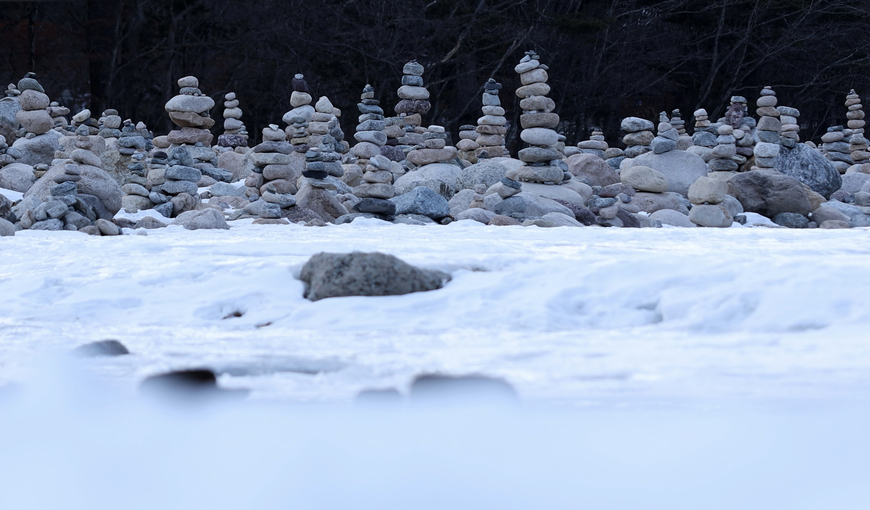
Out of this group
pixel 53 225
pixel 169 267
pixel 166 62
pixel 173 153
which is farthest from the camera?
pixel 166 62

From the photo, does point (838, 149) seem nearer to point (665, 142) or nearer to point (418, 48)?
point (665, 142)

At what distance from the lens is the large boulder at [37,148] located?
11391 millimetres

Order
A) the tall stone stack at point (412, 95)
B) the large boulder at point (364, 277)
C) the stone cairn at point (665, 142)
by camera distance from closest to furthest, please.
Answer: the large boulder at point (364, 277)
the stone cairn at point (665, 142)
the tall stone stack at point (412, 95)

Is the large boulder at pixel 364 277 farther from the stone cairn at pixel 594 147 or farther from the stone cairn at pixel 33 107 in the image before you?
the stone cairn at pixel 594 147

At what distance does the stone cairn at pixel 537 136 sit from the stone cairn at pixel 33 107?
20.4 feet

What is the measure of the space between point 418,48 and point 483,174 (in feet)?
28.5

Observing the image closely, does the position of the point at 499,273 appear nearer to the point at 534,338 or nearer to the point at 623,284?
the point at 623,284

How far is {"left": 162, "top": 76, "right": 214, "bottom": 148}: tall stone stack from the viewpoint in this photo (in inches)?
419

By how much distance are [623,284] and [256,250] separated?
208 centimetres

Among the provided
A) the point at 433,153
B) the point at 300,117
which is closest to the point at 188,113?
the point at 300,117

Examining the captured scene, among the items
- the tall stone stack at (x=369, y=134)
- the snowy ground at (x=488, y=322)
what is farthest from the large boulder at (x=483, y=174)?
the snowy ground at (x=488, y=322)

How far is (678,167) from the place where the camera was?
33.6 ft

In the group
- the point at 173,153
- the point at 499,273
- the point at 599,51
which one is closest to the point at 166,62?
the point at 599,51

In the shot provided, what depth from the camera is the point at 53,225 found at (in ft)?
20.3
